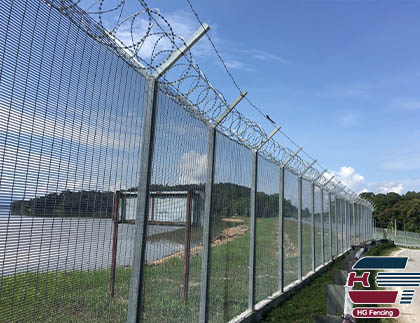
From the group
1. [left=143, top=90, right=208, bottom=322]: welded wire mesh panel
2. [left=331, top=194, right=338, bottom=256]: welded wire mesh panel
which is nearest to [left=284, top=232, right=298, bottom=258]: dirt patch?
[left=143, top=90, right=208, bottom=322]: welded wire mesh panel

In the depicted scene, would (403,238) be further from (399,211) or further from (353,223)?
(353,223)

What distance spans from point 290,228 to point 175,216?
581cm

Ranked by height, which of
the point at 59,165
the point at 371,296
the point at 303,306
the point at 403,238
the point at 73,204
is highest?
the point at 59,165

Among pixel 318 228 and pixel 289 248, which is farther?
pixel 318 228

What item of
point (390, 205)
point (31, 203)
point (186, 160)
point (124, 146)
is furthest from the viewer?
point (390, 205)

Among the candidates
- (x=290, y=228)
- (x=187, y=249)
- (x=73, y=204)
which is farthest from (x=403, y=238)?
(x=73, y=204)

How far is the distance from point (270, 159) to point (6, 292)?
19.9 ft

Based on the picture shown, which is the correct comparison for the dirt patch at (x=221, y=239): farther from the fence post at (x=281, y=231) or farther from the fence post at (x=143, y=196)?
the fence post at (x=281, y=231)

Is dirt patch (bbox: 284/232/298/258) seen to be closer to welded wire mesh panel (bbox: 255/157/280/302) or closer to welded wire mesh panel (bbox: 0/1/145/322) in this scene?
welded wire mesh panel (bbox: 255/157/280/302)

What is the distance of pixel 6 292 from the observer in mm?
2021

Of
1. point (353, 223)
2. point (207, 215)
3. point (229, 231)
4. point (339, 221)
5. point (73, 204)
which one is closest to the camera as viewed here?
point (73, 204)

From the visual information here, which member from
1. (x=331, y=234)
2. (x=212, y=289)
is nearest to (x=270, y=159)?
(x=212, y=289)

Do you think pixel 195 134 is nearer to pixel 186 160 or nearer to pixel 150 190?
pixel 186 160

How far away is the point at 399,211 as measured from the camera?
62.6m
